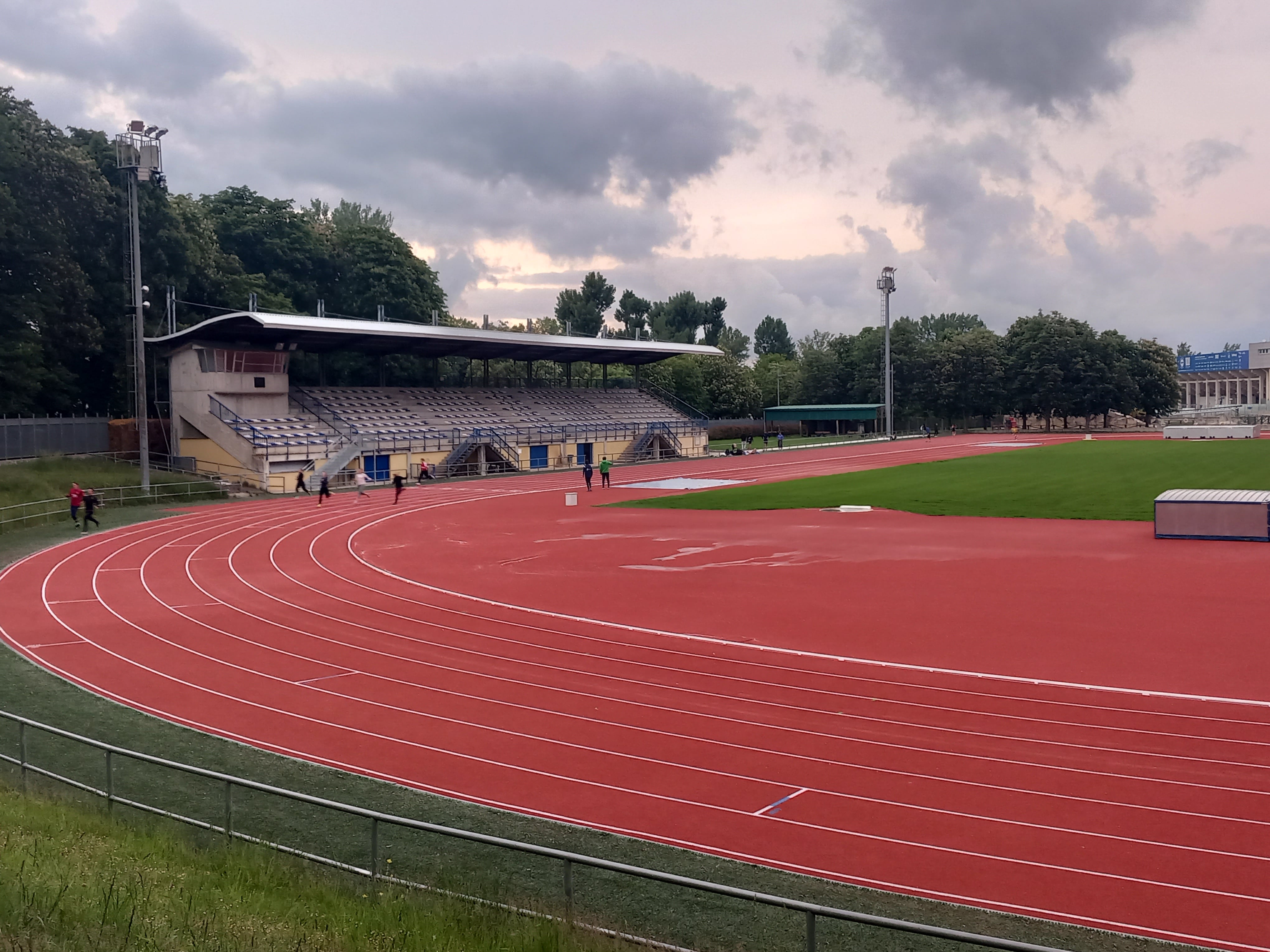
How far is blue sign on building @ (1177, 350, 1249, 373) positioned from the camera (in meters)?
155

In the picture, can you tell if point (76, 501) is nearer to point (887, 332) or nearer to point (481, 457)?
point (481, 457)

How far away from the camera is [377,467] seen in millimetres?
52594

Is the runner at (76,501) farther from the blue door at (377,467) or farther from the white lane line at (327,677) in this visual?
the white lane line at (327,677)

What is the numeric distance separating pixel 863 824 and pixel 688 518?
85.3ft

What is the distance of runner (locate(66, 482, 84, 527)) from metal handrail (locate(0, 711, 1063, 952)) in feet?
79.1

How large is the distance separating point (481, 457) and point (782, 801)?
4869 cm

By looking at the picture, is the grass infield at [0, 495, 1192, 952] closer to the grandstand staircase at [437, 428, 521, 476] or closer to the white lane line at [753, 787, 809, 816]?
the white lane line at [753, 787, 809, 816]

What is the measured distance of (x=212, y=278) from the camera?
59.8m

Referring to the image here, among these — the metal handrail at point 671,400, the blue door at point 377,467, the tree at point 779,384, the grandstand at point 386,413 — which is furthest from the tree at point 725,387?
the blue door at point 377,467

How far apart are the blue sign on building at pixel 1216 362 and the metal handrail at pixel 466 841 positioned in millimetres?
168243

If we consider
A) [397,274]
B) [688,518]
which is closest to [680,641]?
[688,518]

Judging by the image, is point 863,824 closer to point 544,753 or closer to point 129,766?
point 544,753

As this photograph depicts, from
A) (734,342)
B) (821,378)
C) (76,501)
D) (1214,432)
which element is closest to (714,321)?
(734,342)

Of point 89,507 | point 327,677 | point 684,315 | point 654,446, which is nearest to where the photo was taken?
point 327,677
